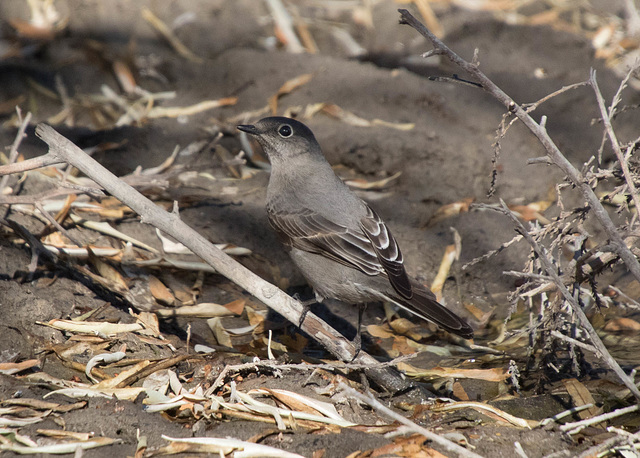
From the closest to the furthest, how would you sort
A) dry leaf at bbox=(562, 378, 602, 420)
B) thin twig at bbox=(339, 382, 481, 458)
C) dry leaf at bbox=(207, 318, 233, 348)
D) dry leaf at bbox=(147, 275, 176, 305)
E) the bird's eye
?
thin twig at bbox=(339, 382, 481, 458) → dry leaf at bbox=(562, 378, 602, 420) → dry leaf at bbox=(207, 318, 233, 348) → dry leaf at bbox=(147, 275, 176, 305) → the bird's eye

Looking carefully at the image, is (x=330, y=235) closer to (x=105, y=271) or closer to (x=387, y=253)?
(x=387, y=253)

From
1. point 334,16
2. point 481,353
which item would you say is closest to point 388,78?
point 334,16

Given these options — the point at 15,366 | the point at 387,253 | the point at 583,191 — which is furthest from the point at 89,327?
the point at 583,191

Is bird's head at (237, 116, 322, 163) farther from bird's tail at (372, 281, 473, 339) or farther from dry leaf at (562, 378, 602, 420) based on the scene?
dry leaf at (562, 378, 602, 420)

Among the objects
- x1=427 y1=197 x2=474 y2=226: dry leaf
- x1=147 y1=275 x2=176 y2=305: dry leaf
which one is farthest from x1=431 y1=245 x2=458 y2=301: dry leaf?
x1=147 y1=275 x2=176 y2=305: dry leaf

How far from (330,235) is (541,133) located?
173cm

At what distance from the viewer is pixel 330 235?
14.6 feet

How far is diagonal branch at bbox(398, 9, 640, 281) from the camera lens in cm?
299

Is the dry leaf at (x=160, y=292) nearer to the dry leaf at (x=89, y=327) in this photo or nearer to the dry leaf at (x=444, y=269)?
the dry leaf at (x=89, y=327)

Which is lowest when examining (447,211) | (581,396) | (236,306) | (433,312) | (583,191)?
(236,306)

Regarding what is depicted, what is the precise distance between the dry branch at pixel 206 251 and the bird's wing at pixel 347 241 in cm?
57

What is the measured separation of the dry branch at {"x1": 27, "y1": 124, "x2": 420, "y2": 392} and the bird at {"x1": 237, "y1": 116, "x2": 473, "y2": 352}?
16cm

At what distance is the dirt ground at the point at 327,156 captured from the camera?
351 centimetres

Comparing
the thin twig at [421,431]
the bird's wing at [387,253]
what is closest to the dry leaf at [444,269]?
the bird's wing at [387,253]
